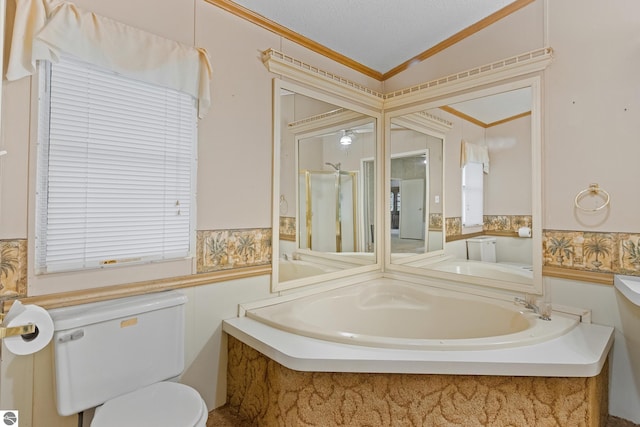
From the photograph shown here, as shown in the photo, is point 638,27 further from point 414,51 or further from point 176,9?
point 176,9

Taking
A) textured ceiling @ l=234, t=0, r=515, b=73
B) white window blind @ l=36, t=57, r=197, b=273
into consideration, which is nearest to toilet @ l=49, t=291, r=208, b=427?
white window blind @ l=36, t=57, r=197, b=273

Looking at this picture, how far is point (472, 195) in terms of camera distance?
2.41 meters

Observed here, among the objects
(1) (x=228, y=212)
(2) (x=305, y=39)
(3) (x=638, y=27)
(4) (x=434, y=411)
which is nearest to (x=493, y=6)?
(3) (x=638, y=27)

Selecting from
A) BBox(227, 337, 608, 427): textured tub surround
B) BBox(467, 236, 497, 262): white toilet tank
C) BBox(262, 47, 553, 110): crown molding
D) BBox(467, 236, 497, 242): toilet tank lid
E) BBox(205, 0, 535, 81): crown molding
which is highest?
BBox(205, 0, 535, 81): crown molding

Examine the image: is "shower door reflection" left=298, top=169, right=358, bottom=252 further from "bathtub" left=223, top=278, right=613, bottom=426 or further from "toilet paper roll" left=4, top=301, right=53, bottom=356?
"toilet paper roll" left=4, top=301, right=53, bottom=356

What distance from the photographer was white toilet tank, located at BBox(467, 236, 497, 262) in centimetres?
231

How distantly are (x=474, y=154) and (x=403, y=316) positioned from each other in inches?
50.5

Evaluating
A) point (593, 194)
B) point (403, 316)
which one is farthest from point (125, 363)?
point (593, 194)

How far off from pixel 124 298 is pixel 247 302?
0.67 metres

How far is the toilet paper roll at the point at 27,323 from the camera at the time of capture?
1.08 meters

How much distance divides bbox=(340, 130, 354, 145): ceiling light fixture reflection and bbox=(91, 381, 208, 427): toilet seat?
196 cm

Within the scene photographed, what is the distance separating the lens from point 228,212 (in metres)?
1.90

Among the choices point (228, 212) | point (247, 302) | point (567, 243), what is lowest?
point (247, 302)

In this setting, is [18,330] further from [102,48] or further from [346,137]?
[346,137]
